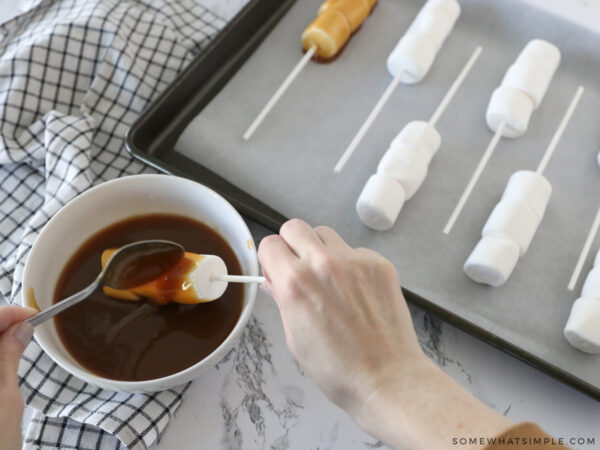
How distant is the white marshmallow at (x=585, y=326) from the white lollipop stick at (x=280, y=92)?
2.46 feet

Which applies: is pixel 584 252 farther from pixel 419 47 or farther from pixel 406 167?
pixel 419 47

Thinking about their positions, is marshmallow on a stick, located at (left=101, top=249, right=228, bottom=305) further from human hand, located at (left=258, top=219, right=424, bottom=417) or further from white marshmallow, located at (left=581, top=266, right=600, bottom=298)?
white marshmallow, located at (left=581, top=266, right=600, bottom=298)

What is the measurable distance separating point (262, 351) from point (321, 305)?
0.36 m

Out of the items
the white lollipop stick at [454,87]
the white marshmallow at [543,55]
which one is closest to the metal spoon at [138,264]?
the white lollipop stick at [454,87]

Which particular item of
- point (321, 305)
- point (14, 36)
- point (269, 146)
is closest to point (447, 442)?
point (321, 305)

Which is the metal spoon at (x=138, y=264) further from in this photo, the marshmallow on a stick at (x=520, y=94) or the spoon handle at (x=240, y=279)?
the marshmallow on a stick at (x=520, y=94)

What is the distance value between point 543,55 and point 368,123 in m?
0.47

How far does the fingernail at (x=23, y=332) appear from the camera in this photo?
0.73 m

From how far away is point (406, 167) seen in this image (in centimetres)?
118

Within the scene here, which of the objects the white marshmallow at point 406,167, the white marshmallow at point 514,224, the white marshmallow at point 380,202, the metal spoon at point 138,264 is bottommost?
the metal spoon at point 138,264

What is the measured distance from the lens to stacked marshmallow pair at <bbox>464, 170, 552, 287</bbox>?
108cm

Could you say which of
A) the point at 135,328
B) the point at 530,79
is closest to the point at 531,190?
the point at 530,79

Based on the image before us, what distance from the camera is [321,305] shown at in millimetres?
718

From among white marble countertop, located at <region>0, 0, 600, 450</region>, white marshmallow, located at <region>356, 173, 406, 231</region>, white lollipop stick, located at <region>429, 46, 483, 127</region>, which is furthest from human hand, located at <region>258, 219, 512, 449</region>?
white lollipop stick, located at <region>429, 46, 483, 127</region>
